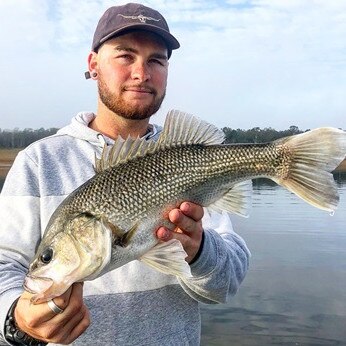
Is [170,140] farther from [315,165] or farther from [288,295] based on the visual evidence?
[288,295]

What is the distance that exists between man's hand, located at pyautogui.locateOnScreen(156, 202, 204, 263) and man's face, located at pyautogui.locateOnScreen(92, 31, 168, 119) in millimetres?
1366

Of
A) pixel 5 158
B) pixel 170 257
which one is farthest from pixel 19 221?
pixel 5 158

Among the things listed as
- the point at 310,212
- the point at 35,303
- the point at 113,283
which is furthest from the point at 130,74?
the point at 310,212

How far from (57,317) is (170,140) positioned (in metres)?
1.37

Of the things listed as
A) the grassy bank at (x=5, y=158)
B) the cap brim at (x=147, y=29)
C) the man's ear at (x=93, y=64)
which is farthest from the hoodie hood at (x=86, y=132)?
the grassy bank at (x=5, y=158)

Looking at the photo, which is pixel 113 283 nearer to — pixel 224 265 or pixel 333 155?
pixel 224 265

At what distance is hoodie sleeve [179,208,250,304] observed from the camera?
3836 mm

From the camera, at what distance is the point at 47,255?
10.3ft

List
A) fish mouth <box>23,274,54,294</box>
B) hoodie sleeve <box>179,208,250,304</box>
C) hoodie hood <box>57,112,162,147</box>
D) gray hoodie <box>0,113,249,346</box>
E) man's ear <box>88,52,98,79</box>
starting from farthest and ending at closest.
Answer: man's ear <box>88,52,98,79</box> < hoodie hood <box>57,112,162,147</box> < gray hoodie <box>0,113,249,346</box> < hoodie sleeve <box>179,208,250,304</box> < fish mouth <box>23,274,54,294</box>

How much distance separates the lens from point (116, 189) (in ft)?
11.2

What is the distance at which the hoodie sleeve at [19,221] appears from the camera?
152 inches

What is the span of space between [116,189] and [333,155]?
1422 mm

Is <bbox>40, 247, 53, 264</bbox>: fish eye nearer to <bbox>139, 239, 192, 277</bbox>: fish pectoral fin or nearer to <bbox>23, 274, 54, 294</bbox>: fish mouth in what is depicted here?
<bbox>23, 274, 54, 294</bbox>: fish mouth

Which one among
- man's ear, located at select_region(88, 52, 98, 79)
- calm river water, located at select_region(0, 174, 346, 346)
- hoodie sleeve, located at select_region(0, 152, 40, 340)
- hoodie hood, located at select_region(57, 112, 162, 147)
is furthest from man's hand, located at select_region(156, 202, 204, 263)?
calm river water, located at select_region(0, 174, 346, 346)
